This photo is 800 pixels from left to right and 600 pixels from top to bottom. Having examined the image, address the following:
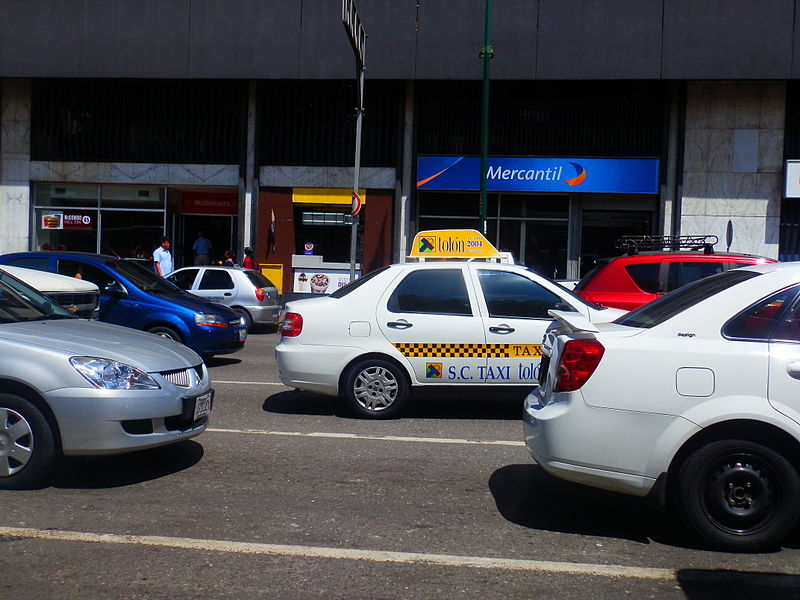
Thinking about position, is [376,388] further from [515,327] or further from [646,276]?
[646,276]

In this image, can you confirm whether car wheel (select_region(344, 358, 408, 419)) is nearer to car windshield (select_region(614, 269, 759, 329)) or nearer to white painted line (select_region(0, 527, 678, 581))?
car windshield (select_region(614, 269, 759, 329))

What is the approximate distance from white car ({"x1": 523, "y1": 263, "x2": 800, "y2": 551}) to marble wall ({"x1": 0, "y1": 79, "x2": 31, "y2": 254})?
2242 centimetres

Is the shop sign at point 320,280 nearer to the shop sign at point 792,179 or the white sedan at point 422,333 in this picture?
the shop sign at point 792,179

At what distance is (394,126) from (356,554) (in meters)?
18.8

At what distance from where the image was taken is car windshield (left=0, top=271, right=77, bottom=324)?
6203 millimetres

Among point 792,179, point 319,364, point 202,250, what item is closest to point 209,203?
point 202,250

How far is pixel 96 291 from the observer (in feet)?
35.3

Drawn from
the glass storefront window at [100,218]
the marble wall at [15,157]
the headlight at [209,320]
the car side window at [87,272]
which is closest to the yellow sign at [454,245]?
the headlight at [209,320]

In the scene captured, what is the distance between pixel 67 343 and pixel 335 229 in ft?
56.5

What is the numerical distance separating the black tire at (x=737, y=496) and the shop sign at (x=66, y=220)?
72.9ft

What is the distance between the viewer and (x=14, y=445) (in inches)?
213
